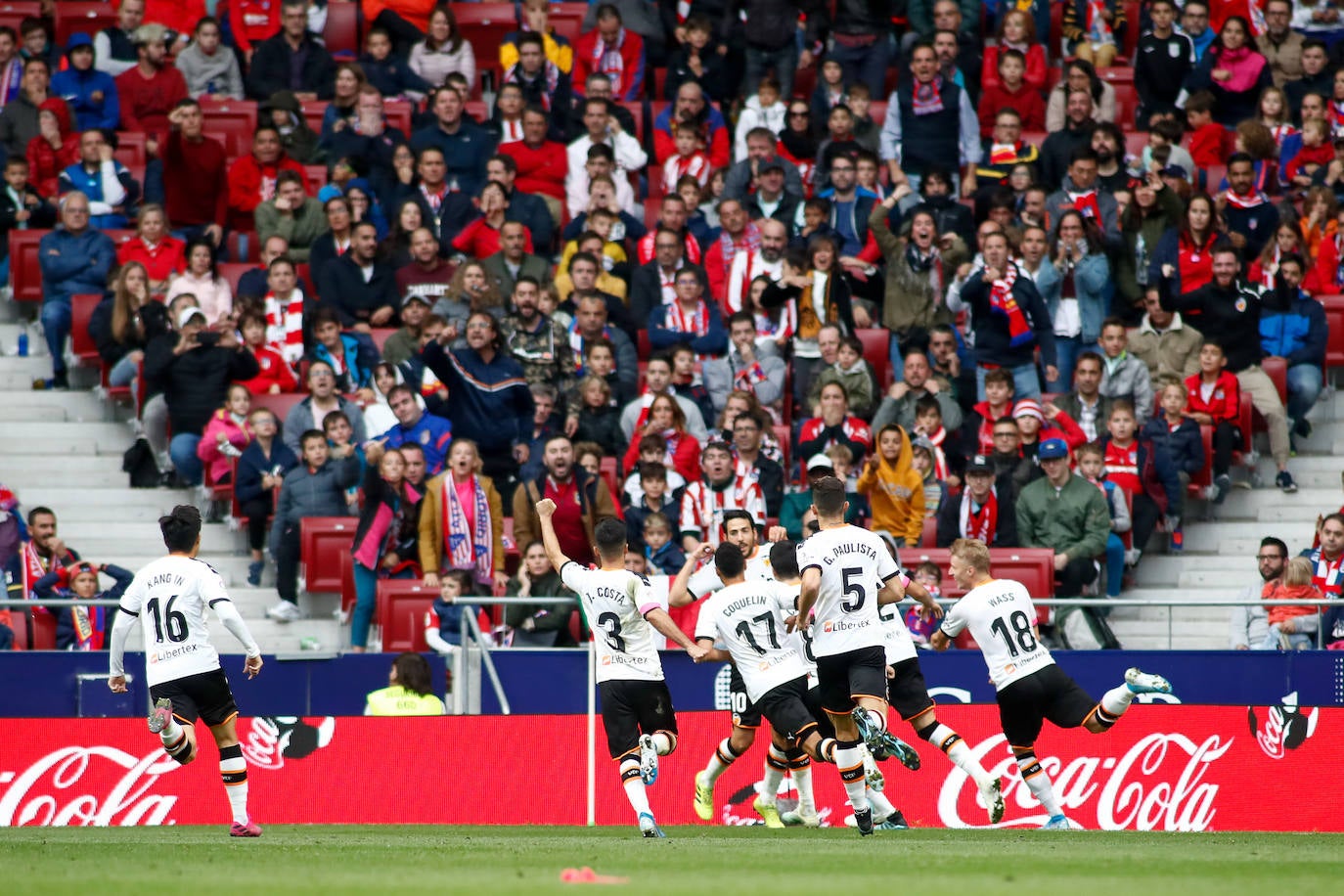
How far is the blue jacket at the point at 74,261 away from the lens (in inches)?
803

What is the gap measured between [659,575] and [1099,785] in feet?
13.4

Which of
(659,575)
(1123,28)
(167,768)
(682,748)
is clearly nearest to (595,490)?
(659,575)

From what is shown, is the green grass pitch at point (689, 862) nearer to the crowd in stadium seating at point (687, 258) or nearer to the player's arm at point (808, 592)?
the player's arm at point (808, 592)

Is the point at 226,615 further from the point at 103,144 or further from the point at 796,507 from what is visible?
the point at 103,144

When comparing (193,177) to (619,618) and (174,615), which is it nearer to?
(174,615)

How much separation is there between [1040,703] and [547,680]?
456 cm

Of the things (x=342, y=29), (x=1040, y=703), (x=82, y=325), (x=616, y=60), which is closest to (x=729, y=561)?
(x=1040, y=703)

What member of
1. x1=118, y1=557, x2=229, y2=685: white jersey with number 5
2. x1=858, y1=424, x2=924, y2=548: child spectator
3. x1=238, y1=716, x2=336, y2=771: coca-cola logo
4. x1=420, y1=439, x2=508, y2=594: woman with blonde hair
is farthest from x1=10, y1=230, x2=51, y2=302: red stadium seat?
x1=858, y1=424, x2=924, y2=548: child spectator

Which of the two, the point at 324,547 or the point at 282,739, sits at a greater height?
the point at 324,547

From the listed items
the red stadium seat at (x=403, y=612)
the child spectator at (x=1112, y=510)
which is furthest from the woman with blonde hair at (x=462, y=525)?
the child spectator at (x=1112, y=510)

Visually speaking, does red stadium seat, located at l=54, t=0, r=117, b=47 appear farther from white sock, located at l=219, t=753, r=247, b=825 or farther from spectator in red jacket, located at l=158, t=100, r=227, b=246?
white sock, located at l=219, t=753, r=247, b=825

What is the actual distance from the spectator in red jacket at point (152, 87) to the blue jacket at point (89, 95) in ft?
0.82

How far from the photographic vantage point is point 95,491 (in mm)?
19516

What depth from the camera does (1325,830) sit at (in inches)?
559
